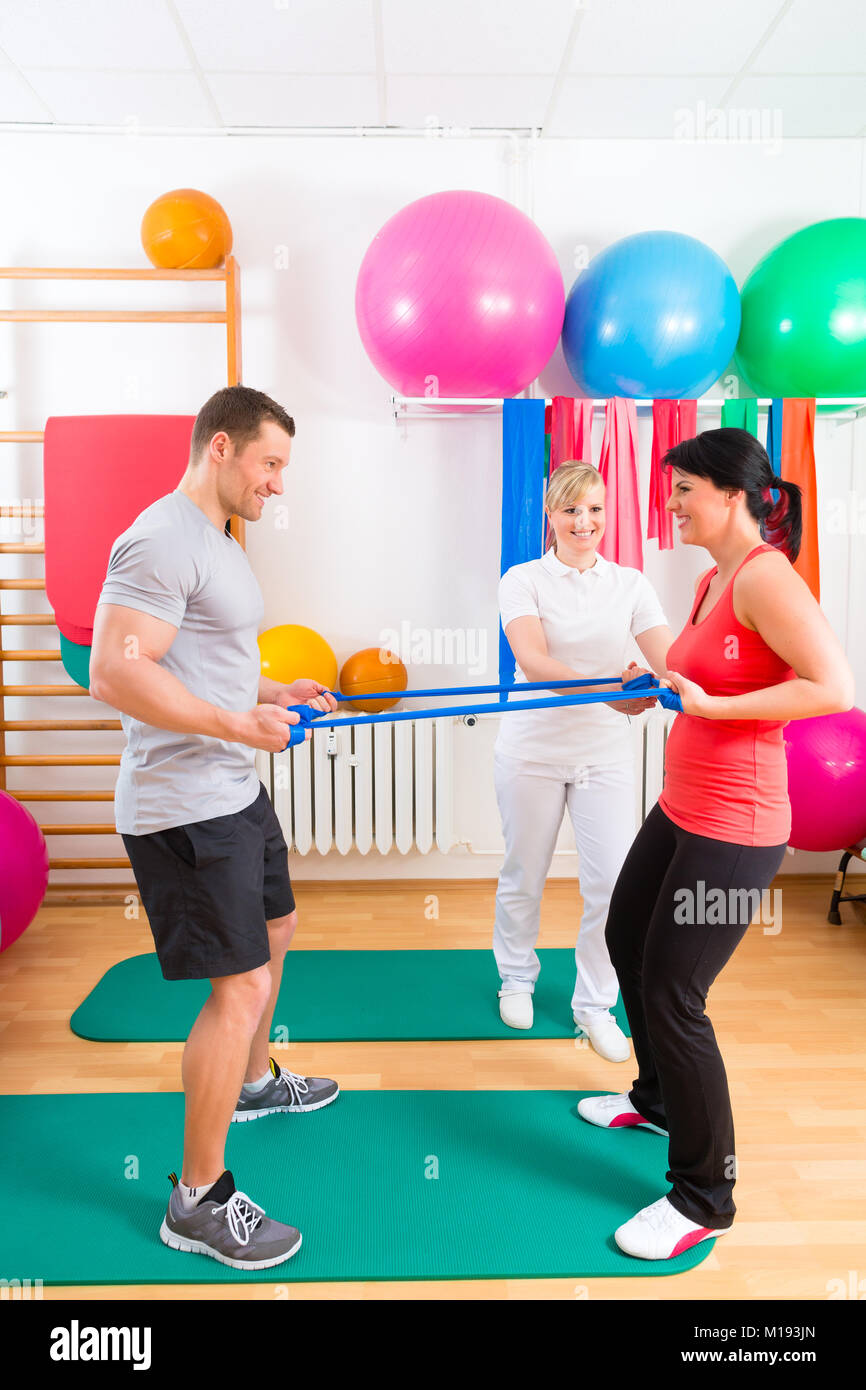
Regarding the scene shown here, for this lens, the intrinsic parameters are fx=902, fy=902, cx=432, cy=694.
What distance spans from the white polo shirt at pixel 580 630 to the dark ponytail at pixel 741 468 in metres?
0.68

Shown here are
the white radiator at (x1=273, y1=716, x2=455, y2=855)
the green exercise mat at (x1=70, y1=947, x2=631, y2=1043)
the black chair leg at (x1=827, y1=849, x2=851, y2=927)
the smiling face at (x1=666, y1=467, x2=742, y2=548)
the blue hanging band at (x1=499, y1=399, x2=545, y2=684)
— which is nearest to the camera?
the smiling face at (x1=666, y1=467, x2=742, y2=548)

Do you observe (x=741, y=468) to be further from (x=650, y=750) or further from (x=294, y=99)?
(x=294, y=99)

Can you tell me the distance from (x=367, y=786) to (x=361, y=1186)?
1716 millimetres

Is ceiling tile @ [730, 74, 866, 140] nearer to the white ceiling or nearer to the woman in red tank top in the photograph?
the white ceiling

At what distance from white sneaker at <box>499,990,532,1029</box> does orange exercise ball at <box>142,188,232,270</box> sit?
2.61m

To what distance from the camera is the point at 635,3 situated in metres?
2.57

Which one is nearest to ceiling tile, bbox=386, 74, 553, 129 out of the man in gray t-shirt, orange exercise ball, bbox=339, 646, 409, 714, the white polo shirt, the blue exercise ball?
the blue exercise ball

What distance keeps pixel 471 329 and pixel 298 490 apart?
1018 millimetres

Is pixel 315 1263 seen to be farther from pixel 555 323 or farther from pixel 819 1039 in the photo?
pixel 555 323

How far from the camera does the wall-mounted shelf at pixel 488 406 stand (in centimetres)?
299

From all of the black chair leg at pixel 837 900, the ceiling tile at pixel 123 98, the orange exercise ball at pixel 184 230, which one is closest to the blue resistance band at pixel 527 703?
the black chair leg at pixel 837 900

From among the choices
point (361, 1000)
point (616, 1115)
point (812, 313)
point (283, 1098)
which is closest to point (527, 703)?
point (616, 1115)

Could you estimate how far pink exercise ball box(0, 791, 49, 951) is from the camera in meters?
2.56
